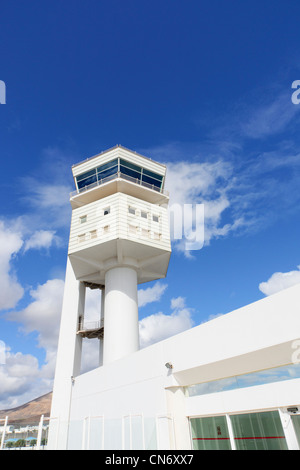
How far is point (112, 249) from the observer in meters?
24.0

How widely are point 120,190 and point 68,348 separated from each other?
13582 millimetres

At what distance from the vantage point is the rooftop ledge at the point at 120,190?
86.6ft

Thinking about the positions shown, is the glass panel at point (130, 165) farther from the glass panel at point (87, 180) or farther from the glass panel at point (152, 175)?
the glass panel at point (87, 180)

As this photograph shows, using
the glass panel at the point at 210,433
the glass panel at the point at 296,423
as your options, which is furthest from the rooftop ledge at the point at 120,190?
the glass panel at the point at 296,423

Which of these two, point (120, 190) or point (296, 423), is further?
point (120, 190)

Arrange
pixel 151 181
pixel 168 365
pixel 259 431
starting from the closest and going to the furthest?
1. pixel 259 431
2. pixel 168 365
3. pixel 151 181

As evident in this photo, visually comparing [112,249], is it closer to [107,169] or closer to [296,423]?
[107,169]

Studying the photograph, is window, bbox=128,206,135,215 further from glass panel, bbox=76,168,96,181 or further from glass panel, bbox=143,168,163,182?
glass panel, bbox=76,168,96,181

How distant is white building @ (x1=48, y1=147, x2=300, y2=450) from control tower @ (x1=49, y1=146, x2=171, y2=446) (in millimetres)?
99

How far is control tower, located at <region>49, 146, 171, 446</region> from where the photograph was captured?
22.5m

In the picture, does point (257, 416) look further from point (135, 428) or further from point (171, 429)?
point (135, 428)

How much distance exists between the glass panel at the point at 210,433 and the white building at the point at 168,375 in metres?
0.03

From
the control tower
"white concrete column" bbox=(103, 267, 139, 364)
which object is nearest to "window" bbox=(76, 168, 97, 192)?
the control tower

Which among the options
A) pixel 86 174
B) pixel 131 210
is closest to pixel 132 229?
pixel 131 210
